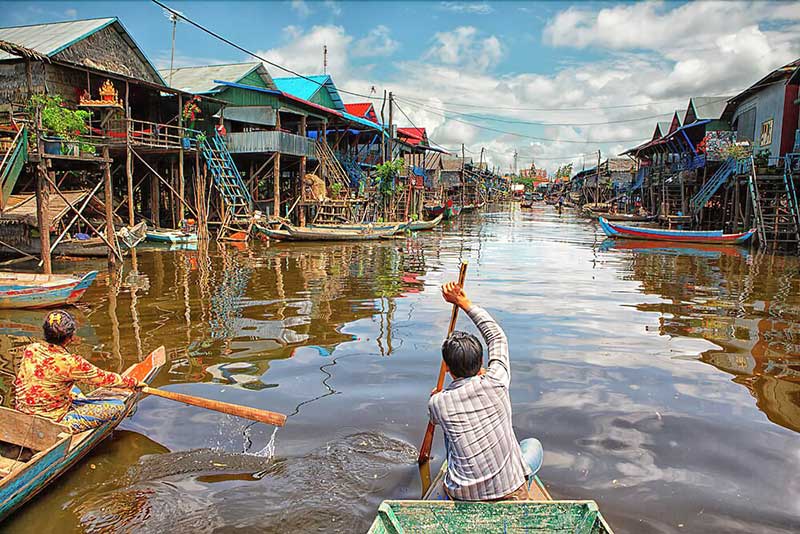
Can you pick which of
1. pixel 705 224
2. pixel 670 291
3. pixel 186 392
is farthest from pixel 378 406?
pixel 705 224

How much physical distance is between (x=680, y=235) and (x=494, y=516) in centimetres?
2359

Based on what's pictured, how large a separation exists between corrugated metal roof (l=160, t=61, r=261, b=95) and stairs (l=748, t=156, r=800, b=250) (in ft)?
67.4

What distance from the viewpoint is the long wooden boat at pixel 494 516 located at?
3.28 meters

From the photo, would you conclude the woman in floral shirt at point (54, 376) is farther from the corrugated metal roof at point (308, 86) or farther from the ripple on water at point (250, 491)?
the corrugated metal roof at point (308, 86)

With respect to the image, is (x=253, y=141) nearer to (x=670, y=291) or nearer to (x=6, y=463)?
(x=670, y=291)

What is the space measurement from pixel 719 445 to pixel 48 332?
592 cm

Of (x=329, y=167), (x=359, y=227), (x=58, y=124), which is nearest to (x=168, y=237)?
(x=58, y=124)

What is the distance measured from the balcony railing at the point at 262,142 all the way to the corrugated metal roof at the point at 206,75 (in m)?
2.15

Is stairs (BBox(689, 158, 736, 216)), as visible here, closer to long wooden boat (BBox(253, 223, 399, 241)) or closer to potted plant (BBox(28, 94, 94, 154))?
long wooden boat (BBox(253, 223, 399, 241))

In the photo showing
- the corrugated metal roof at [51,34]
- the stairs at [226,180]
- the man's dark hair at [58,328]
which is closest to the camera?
the man's dark hair at [58,328]

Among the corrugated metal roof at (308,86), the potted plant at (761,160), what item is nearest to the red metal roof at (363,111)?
the corrugated metal roof at (308,86)

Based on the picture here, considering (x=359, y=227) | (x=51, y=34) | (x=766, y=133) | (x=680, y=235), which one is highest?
(x=51, y=34)

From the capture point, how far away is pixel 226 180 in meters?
24.6

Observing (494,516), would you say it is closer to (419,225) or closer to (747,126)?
(419,225)
